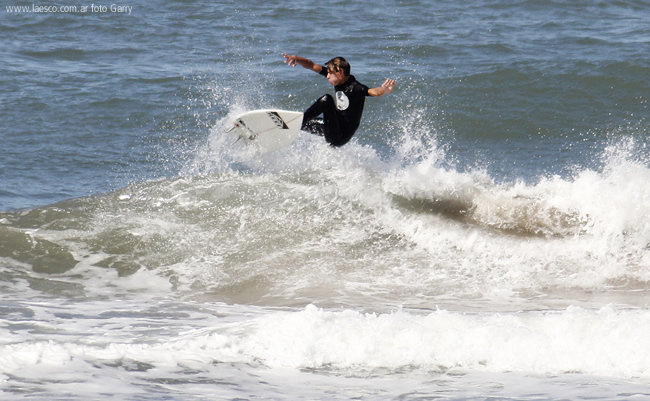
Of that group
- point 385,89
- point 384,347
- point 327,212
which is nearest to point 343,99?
point 385,89

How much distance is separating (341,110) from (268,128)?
119 cm

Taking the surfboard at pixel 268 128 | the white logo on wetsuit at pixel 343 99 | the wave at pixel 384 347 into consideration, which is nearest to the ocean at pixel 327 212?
the wave at pixel 384 347

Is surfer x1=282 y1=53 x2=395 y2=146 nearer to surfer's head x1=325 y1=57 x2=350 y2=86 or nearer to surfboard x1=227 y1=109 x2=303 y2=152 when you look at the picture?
surfer's head x1=325 y1=57 x2=350 y2=86

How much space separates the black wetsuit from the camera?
8484 mm

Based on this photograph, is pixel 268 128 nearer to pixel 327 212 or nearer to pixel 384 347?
pixel 327 212

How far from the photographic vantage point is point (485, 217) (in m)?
9.33

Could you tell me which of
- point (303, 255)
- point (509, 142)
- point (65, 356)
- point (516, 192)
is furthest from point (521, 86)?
point (65, 356)

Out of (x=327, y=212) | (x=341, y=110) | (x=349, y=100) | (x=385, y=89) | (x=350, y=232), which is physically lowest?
(x=350, y=232)

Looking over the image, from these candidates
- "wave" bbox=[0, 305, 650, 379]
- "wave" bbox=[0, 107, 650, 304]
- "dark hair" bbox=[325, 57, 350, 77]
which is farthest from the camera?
"dark hair" bbox=[325, 57, 350, 77]

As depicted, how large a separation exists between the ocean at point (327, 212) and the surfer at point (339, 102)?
1289mm

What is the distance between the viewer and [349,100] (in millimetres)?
8492

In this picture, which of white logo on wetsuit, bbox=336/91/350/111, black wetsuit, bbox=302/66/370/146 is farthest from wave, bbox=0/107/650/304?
white logo on wetsuit, bbox=336/91/350/111

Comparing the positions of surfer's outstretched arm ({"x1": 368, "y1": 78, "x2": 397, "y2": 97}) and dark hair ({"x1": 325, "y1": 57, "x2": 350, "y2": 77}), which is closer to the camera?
surfer's outstretched arm ({"x1": 368, "y1": 78, "x2": 397, "y2": 97})

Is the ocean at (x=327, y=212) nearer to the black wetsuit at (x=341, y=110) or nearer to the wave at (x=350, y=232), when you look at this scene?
the wave at (x=350, y=232)
